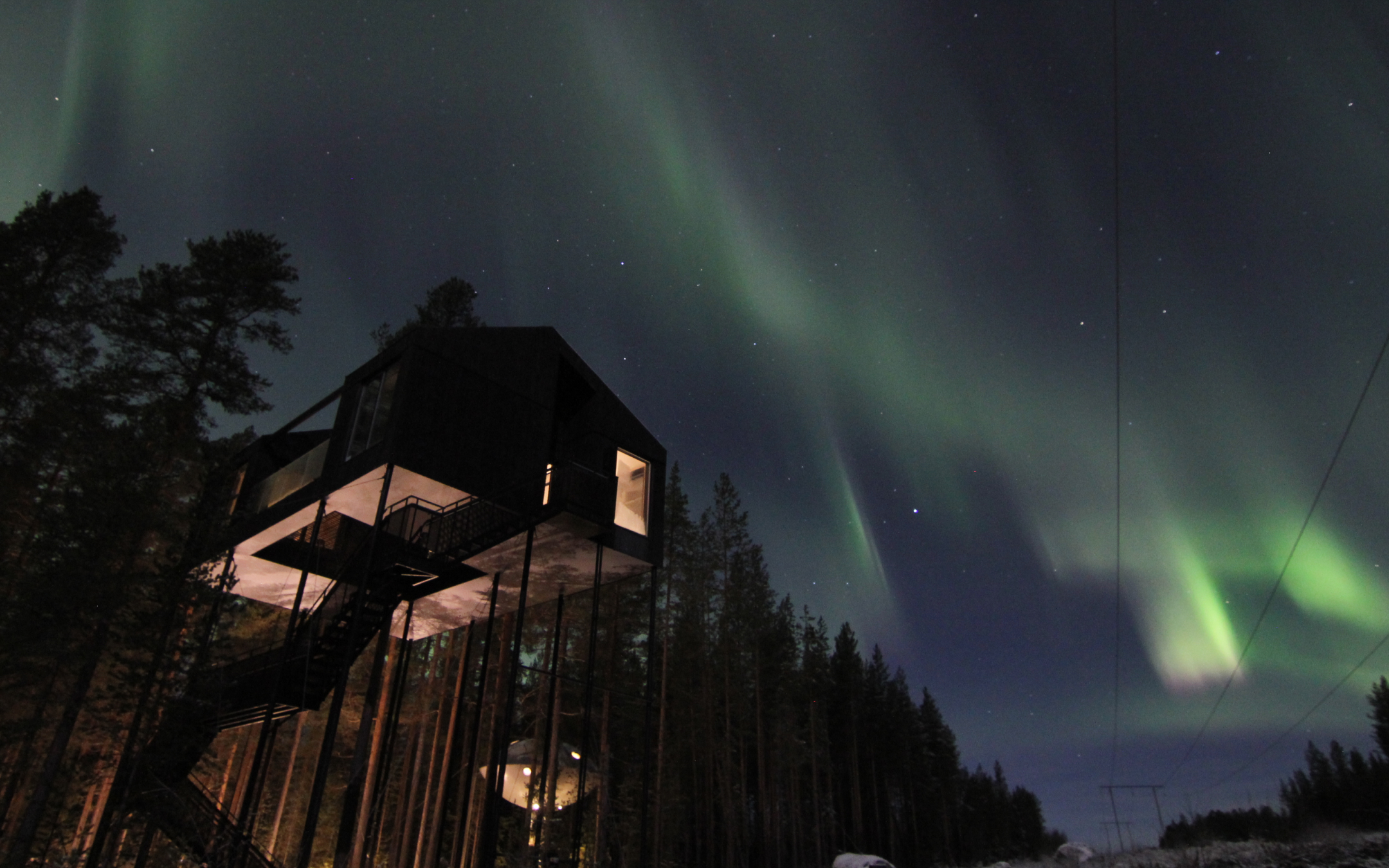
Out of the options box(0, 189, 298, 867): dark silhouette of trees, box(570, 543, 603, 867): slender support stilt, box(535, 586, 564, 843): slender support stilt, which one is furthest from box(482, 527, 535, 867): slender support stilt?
box(0, 189, 298, 867): dark silhouette of trees

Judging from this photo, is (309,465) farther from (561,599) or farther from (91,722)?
(91,722)

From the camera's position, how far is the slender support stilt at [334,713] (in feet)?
40.6

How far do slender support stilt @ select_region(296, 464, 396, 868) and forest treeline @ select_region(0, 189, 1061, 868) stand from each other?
5148 millimetres

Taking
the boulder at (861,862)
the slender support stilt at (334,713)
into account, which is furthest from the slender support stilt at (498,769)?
the boulder at (861,862)

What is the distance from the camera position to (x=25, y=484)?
20.6 metres

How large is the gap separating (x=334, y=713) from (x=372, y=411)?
7170mm

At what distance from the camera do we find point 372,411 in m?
17.8

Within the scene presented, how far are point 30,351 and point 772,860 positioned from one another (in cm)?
3915

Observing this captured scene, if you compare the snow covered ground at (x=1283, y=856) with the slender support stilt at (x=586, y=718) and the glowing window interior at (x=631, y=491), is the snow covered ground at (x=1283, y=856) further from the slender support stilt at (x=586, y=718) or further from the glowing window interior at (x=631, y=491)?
the glowing window interior at (x=631, y=491)

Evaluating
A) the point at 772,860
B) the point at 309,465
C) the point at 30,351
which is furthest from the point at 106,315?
the point at 772,860

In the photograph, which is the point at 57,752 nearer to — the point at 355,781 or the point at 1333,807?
the point at 355,781

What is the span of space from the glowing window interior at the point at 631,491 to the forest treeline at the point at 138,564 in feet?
9.86

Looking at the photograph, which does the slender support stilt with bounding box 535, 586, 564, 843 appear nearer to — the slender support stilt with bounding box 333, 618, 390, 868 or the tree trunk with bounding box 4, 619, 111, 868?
the slender support stilt with bounding box 333, 618, 390, 868

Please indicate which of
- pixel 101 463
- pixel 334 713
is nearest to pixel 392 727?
pixel 334 713
